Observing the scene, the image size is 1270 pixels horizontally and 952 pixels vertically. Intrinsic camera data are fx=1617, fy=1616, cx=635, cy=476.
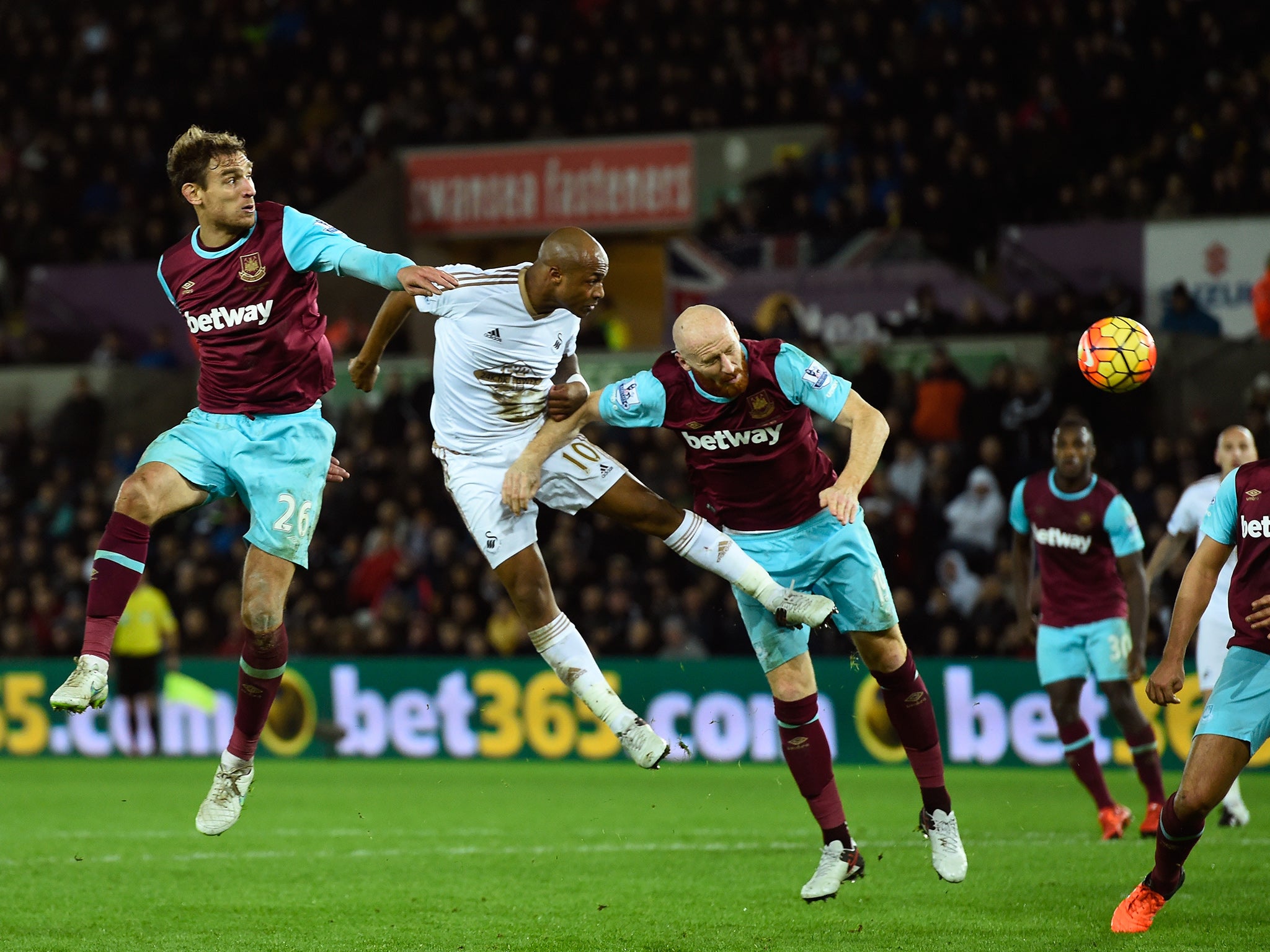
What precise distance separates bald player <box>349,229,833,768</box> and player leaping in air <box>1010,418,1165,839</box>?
3298 millimetres

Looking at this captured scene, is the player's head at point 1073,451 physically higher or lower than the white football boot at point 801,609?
higher

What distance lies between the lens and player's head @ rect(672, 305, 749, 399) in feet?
23.4

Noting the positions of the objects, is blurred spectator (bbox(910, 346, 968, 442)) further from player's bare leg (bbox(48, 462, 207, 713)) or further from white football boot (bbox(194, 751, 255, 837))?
player's bare leg (bbox(48, 462, 207, 713))

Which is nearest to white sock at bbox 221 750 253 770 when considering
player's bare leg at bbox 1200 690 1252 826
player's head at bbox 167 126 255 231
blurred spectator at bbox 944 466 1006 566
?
player's head at bbox 167 126 255 231

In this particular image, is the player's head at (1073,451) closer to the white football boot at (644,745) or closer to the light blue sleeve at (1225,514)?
the light blue sleeve at (1225,514)

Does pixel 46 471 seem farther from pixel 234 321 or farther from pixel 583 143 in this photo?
pixel 234 321

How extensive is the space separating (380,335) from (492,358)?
0.54m

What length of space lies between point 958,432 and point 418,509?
5.94 meters

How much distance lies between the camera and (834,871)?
7.41 metres

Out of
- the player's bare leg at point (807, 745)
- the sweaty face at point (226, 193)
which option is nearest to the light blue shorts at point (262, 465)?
the sweaty face at point (226, 193)

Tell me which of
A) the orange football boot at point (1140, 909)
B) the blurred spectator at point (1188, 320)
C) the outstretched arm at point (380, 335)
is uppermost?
the blurred spectator at point (1188, 320)

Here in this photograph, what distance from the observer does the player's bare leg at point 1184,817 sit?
20.8 ft

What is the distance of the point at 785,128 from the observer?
836 inches

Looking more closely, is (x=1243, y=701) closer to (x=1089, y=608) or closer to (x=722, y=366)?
(x=722, y=366)
